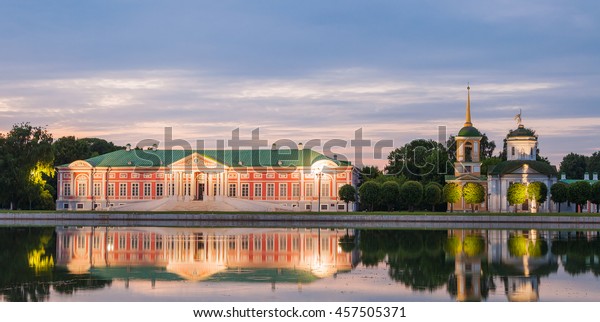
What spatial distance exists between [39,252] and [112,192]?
52467mm

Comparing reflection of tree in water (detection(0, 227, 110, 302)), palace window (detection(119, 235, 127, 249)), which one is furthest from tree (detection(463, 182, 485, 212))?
reflection of tree in water (detection(0, 227, 110, 302))

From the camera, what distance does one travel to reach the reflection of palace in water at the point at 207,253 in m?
29.0

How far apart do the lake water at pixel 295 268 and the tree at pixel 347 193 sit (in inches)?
1288

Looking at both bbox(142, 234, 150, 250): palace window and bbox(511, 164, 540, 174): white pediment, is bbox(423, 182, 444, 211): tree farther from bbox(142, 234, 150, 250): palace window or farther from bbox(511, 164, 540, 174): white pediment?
bbox(142, 234, 150, 250): palace window

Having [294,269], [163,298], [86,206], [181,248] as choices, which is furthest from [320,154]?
[163,298]

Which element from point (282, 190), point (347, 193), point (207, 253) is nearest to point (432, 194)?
point (347, 193)

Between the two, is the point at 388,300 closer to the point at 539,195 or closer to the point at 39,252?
the point at 39,252

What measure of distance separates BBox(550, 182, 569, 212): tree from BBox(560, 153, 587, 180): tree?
39.2 m

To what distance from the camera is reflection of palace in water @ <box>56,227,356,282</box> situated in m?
29.0

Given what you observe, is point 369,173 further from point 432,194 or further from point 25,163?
point 25,163

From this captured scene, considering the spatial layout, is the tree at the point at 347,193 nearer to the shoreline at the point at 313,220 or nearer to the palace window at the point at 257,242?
the shoreline at the point at 313,220

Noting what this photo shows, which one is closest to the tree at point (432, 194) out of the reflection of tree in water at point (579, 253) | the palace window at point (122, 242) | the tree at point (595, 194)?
the tree at point (595, 194)

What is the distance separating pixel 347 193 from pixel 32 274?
53648mm

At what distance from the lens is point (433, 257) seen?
1323 inches
